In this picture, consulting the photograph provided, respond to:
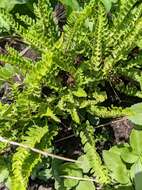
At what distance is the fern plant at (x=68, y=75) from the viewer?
154cm

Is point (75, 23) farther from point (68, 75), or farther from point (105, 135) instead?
point (105, 135)

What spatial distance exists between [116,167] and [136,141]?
13cm

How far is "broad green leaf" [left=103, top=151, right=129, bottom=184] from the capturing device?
1.63 meters

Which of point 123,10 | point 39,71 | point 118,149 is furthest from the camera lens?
point 118,149

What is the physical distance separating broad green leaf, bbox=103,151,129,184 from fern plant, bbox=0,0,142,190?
3cm

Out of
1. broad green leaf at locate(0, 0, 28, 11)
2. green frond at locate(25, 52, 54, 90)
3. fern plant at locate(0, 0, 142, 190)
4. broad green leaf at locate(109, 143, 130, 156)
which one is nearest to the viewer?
green frond at locate(25, 52, 54, 90)

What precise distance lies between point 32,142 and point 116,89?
18.1 inches

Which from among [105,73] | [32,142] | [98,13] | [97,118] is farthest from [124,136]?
[98,13]

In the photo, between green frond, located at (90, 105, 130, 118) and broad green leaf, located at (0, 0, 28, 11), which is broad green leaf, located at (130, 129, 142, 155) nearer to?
→ green frond, located at (90, 105, 130, 118)

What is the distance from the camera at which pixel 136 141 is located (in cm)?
163

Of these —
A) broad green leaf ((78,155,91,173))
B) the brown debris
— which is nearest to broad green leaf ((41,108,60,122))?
broad green leaf ((78,155,91,173))

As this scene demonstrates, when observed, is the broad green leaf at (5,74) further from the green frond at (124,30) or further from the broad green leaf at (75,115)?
the green frond at (124,30)

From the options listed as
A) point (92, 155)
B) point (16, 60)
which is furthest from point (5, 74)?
A: point (92, 155)

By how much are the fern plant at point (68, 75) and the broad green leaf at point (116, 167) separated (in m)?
0.03
